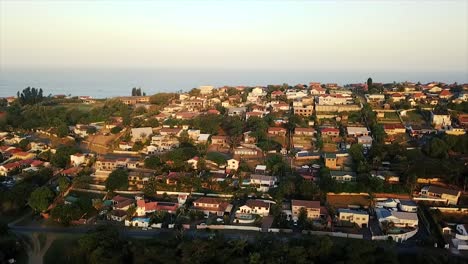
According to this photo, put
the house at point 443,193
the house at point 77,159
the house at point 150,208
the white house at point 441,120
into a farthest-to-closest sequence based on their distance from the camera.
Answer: the white house at point 441,120, the house at point 77,159, the house at point 443,193, the house at point 150,208

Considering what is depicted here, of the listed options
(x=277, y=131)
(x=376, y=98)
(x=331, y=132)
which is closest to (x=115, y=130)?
(x=277, y=131)

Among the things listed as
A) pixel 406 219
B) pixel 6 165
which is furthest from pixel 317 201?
pixel 6 165

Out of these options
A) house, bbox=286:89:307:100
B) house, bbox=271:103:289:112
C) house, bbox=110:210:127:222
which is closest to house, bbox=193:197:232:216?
house, bbox=110:210:127:222

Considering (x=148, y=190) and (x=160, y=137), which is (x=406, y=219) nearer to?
(x=148, y=190)

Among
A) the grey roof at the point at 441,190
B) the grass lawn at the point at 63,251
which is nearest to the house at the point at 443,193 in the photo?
the grey roof at the point at 441,190

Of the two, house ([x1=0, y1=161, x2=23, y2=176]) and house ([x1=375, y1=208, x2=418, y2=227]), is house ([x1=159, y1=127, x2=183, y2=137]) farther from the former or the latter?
house ([x1=375, y1=208, x2=418, y2=227])

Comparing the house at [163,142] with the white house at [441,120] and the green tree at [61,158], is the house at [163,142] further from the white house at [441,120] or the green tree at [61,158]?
the white house at [441,120]
